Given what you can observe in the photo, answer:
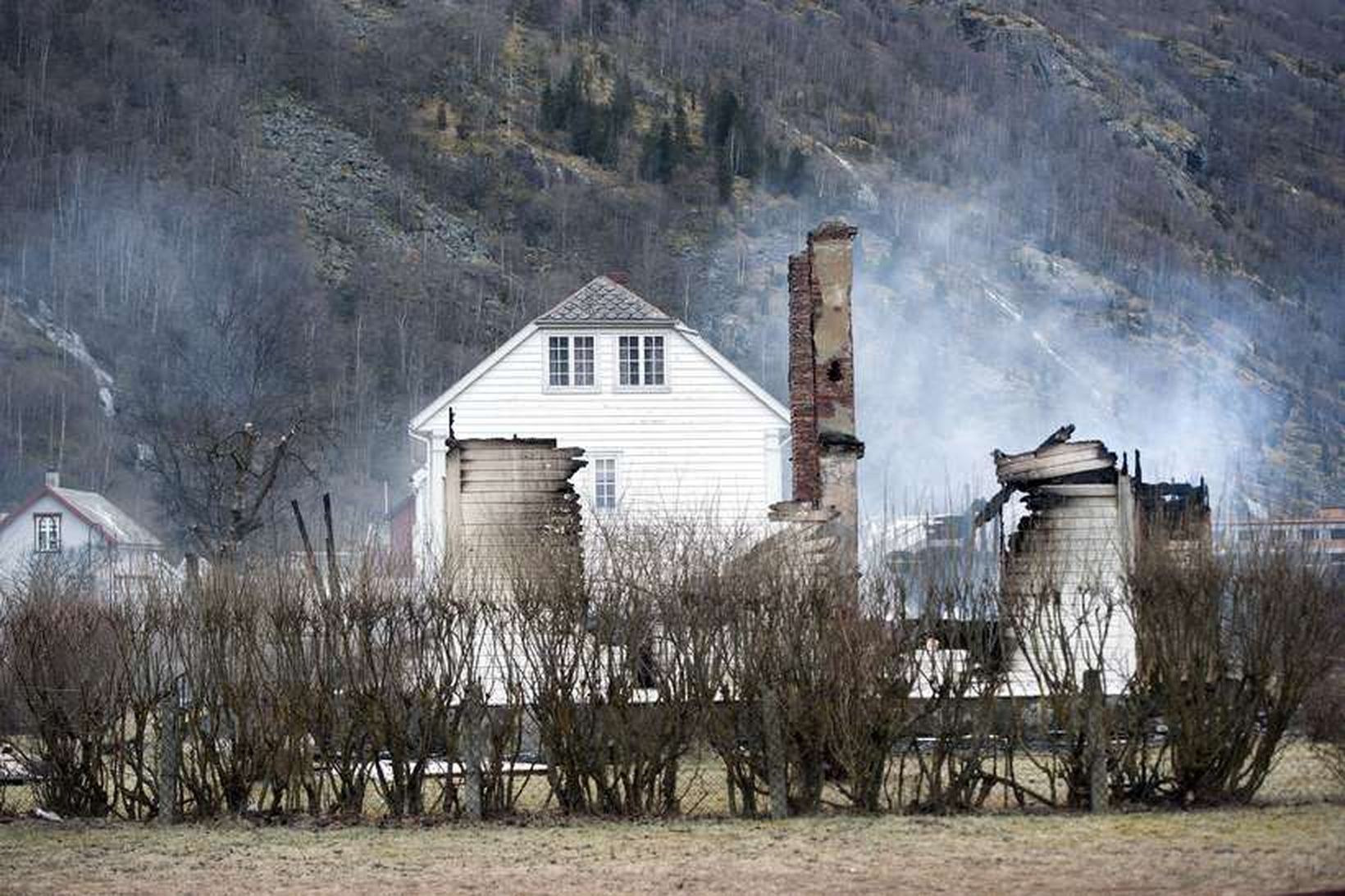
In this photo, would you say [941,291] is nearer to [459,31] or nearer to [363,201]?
[363,201]

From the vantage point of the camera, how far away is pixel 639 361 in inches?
1817

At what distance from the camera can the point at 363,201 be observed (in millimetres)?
160125

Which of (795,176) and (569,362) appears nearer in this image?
(569,362)

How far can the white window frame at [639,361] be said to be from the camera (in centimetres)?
4600

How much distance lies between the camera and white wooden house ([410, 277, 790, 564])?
4538 cm

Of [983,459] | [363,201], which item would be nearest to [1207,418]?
[983,459]

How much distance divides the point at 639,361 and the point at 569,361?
58.4 inches

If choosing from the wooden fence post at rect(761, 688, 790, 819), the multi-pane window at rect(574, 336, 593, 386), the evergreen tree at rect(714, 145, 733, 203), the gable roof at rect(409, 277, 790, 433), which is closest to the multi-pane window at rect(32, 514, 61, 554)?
the gable roof at rect(409, 277, 790, 433)

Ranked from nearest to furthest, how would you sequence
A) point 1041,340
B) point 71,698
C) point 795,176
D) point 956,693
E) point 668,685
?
point 956,693 < point 668,685 < point 71,698 < point 1041,340 < point 795,176

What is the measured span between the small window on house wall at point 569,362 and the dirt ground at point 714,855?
998 inches

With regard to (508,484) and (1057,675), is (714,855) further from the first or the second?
(508,484)

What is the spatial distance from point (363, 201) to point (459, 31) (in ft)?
146

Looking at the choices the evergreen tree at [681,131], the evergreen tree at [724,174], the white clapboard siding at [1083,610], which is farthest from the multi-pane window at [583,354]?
the evergreen tree at [681,131]

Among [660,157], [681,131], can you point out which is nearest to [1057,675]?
[660,157]
